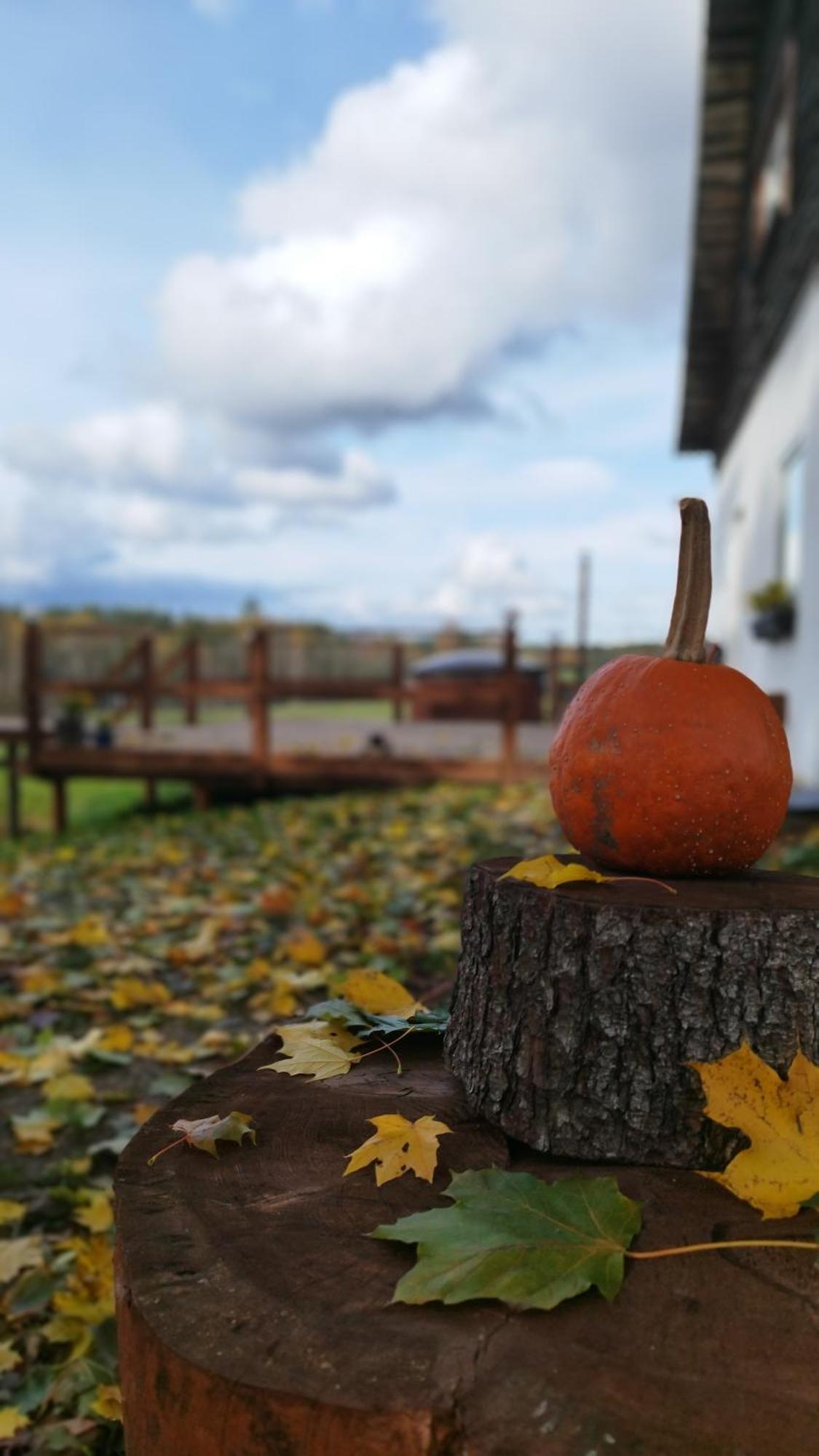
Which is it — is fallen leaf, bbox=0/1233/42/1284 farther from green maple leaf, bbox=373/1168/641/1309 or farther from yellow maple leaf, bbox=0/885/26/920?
yellow maple leaf, bbox=0/885/26/920

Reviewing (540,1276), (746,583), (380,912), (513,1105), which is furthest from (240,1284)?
(746,583)

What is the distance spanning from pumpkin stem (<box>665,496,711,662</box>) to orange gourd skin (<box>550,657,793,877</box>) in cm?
5

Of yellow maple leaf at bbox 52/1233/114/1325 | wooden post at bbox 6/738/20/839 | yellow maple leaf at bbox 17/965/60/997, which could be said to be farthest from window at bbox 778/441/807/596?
wooden post at bbox 6/738/20/839

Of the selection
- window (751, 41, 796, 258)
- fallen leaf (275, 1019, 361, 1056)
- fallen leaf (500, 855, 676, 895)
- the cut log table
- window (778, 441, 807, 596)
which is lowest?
the cut log table

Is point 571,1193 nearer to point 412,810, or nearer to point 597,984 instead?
point 597,984

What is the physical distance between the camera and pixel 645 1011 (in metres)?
1.44

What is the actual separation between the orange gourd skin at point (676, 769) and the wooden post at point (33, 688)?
10.2 m

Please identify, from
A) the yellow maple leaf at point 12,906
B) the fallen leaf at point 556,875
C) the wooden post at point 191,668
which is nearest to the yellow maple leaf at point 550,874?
the fallen leaf at point 556,875

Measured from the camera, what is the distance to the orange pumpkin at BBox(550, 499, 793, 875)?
1625 mm

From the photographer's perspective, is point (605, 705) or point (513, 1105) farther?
point (605, 705)

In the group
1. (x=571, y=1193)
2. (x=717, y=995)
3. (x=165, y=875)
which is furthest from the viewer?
(x=165, y=875)

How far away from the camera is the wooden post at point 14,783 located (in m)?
11.5

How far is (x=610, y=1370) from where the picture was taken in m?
1.02

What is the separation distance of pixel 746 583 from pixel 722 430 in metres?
3.85
